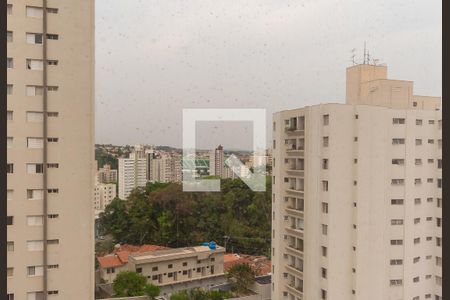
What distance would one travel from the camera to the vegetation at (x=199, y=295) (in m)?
3.42

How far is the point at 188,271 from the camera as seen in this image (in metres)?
3.55

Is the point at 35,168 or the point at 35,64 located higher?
the point at 35,64

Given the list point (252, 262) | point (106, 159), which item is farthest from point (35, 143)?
point (252, 262)

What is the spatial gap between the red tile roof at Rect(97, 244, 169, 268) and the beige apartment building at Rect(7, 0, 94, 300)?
5.01ft

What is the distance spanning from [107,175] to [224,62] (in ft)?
4.54

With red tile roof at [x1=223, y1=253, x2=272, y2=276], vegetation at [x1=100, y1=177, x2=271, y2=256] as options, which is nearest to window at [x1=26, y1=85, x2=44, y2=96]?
vegetation at [x1=100, y1=177, x2=271, y2=256]

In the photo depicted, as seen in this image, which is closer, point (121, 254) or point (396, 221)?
point (396, 221)

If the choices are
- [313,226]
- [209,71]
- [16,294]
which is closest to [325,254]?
[313,226]

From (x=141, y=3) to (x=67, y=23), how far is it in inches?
50.1

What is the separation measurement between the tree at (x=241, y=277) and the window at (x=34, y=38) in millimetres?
2790

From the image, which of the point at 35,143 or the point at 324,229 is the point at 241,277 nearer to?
the point at 324,229

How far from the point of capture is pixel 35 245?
5.18ft

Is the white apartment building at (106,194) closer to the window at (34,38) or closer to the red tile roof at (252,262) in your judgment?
the window at (34,38)

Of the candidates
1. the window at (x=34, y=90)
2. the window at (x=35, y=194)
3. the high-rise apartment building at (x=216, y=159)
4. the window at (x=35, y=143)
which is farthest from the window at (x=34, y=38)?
the high-rise apartment building at (x=216, y=159)
